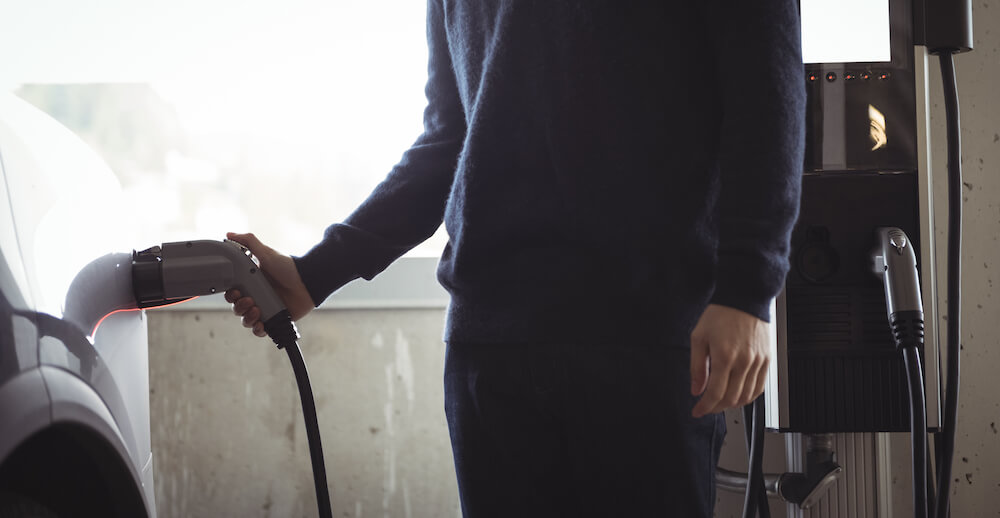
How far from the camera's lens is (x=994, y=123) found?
6.34ft

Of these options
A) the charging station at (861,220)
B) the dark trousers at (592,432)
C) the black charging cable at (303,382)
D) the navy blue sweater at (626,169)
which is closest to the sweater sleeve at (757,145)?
the navy blue sweater at (626,169)

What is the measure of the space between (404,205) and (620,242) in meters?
0.36

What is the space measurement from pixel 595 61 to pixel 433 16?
34 cm

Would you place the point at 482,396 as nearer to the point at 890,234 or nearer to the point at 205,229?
the point at 890,234

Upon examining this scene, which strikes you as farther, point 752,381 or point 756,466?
point 756,466

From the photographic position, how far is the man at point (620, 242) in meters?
0.68

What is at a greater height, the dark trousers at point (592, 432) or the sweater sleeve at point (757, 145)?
the sweater sleeve at point (757, 145)

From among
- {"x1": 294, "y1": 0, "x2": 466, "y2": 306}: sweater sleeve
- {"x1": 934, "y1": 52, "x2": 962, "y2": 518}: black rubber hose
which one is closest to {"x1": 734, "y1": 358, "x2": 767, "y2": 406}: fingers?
{"x1": 294, "y1": 0, "x2": 466, "y2": 306}: sweater sleeve

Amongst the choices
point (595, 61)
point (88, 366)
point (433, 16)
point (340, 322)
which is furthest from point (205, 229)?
point (595, 61)

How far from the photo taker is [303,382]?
101cm

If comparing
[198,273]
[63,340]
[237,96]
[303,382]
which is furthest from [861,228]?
[237,96]

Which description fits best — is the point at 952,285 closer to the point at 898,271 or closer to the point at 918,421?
the point at 898,271

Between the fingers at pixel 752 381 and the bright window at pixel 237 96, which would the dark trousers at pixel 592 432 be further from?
the bright window at pixel 237 96

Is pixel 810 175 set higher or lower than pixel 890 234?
higher
